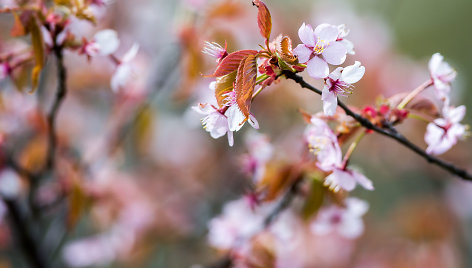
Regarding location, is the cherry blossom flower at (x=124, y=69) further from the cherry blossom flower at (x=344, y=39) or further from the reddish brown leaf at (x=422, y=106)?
the reddish brown leaf at (x=422, y=106)

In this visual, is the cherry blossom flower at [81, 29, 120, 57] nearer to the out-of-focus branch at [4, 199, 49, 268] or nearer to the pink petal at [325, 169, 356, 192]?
the pink petal at [325, 169, 356, 192]

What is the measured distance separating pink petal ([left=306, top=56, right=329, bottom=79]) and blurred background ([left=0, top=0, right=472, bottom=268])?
48 cm

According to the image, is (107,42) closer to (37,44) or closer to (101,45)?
(101,45)

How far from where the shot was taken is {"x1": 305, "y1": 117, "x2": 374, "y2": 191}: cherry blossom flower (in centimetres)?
73

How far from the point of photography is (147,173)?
2.25 m

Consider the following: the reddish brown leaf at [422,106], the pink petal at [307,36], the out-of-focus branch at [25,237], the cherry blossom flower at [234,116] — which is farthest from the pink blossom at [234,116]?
the out-of-focus branch at [25,237]

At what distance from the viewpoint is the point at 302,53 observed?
23.7 inches

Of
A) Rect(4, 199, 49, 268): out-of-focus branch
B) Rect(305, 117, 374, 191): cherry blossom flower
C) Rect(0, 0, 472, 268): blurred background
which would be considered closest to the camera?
Rect(305, 117, 374, 191): cherry blossom flower

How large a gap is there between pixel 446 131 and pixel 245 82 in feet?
1.26

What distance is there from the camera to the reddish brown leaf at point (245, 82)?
577 millimetres

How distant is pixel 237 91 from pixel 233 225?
608mm

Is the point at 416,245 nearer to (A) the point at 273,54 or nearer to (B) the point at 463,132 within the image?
(B) the point at 463,132

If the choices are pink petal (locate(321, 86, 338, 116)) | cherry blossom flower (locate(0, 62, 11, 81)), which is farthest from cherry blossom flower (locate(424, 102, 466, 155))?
cherry blossom flower (locate(0, 62, 11, 81))

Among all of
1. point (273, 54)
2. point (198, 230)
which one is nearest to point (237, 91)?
point (273, 54)
